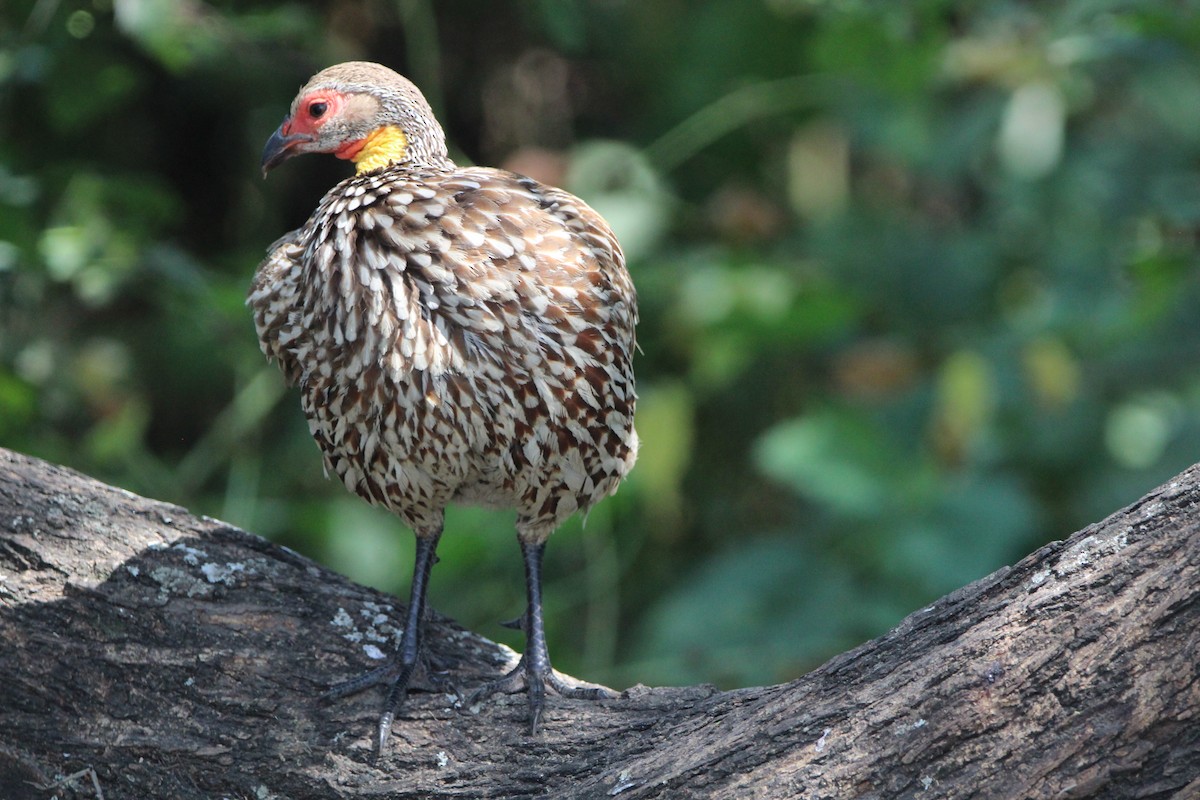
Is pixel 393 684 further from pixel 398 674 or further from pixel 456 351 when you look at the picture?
pixel 456 351

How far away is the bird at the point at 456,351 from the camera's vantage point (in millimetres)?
3117

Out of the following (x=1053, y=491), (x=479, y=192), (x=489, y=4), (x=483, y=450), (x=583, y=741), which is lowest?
(x=583, y=741)

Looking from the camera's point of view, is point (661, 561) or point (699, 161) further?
point (699, 161)

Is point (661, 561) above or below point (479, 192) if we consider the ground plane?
above

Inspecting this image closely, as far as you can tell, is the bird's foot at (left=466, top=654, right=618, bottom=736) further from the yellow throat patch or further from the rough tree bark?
the yellow throat patch

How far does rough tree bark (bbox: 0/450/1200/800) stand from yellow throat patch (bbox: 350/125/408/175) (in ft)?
3.44

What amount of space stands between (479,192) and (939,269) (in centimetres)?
416

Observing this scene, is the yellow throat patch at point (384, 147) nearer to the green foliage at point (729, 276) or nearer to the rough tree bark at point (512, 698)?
the rough tree bark at point (512, 698)

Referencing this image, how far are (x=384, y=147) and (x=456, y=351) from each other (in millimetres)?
787

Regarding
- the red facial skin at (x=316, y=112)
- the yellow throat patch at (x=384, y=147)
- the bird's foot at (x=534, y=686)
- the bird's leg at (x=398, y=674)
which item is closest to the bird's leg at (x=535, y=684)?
the bird's foot at (x=534, y=686)

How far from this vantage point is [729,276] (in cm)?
612

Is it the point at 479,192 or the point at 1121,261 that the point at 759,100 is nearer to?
the point at 1121,261

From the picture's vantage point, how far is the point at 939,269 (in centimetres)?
691

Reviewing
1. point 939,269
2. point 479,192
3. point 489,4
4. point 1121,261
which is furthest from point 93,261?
point 1121,261
